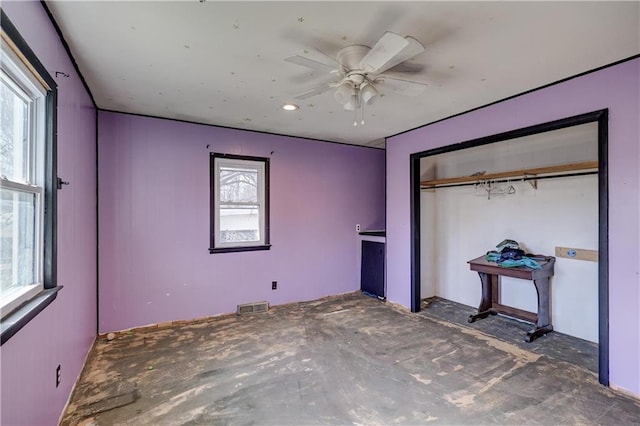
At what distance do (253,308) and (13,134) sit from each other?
320cm

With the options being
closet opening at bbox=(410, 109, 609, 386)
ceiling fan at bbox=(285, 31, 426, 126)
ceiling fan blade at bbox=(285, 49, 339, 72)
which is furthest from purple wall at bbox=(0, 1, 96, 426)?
closet opening at bbox=(410, 109, 609, 386)

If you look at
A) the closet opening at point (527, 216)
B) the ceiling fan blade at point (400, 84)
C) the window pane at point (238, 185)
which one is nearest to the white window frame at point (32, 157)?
the ceiling fan blade at point (400, 84)

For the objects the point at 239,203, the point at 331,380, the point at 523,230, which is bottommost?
the point at 331,380

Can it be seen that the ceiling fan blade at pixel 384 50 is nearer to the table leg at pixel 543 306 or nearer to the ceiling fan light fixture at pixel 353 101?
the ceiling fan light fixture at pixel 353 101

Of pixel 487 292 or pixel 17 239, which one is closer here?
pixel 17 239

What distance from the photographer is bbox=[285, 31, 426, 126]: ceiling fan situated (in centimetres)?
178

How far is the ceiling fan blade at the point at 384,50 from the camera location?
1651mm

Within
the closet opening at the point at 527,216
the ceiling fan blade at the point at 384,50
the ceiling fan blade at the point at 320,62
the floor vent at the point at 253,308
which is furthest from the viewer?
the floor vent at the point at 253,308

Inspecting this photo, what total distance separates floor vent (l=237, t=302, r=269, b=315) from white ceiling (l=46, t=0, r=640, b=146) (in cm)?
259

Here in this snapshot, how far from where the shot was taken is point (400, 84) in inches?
90.9

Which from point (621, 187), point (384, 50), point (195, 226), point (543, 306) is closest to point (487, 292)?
point (543, 306)

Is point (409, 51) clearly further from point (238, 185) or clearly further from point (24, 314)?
point (238, 185)

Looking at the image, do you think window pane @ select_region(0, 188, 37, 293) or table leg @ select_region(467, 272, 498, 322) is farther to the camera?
table leg @ select_region(467, 272, 498, 322)

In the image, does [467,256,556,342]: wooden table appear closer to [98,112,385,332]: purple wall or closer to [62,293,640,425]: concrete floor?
[62,293,640,425]: concrete floor
